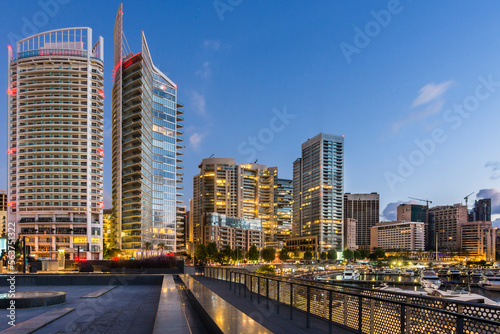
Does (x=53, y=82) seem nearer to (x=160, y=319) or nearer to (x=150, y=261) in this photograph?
(x=150, y=261)

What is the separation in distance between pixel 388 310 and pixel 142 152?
128m

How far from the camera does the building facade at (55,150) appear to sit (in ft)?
399

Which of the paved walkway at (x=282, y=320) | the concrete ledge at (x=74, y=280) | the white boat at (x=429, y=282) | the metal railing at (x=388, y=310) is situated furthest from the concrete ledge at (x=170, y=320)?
the white boat at (x=429, y=282)

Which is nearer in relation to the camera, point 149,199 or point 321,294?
point 321,294

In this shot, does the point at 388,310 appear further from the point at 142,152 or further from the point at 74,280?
the point at 142,152

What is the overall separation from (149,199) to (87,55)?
1978 inches

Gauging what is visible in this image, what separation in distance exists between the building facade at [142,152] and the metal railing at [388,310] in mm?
121709

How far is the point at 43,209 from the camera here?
12212cm

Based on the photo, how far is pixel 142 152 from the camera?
129625mm

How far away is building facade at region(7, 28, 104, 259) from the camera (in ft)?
399

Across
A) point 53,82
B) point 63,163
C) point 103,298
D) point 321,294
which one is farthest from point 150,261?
point 53,82

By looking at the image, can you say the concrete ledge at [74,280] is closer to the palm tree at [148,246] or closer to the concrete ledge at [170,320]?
the concrete ledge at [170,320]

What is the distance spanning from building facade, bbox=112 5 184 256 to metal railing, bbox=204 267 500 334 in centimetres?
12171

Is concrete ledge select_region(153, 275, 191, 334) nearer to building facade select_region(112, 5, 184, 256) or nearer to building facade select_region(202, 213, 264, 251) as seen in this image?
building facade select_region(112, 5, 184, 256)
